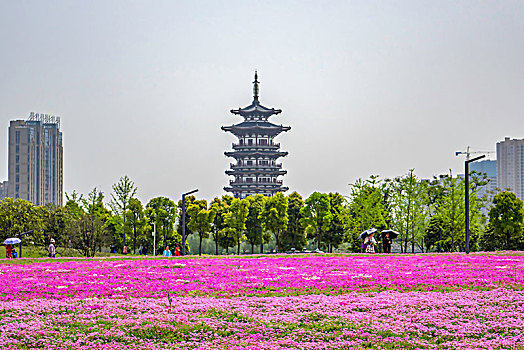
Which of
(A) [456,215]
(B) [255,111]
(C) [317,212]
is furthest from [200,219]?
(B) [255,111]

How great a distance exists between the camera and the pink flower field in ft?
42.0

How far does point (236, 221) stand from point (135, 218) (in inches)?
468

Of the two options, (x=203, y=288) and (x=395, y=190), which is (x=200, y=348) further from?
(x=395, y=190)

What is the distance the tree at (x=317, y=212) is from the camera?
238 feet

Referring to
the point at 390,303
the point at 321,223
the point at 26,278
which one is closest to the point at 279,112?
the point at 321,223

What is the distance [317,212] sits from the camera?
7306cm

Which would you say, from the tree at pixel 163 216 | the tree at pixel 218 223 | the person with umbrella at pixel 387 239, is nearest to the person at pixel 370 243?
the person with umbrella at pixel 387 239

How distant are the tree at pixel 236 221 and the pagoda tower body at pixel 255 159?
37227 mm

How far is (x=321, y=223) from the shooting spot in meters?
73.1

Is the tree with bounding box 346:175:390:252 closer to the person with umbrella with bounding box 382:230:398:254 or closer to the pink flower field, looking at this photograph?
the person with umbrella with bounding box 382:230:398:254

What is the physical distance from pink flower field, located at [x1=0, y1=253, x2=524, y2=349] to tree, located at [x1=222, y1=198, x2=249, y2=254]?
4913 centimetres

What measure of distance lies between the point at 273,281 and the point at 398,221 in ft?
136

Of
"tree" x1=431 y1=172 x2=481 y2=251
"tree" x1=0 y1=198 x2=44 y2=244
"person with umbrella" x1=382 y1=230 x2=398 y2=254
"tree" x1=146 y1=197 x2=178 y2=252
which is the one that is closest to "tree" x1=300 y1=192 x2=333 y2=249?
"tree" x1=146 y1=197 x2=178 y2=252

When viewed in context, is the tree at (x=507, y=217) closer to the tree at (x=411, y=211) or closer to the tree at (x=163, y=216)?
the tree at (x=411, y=211)
